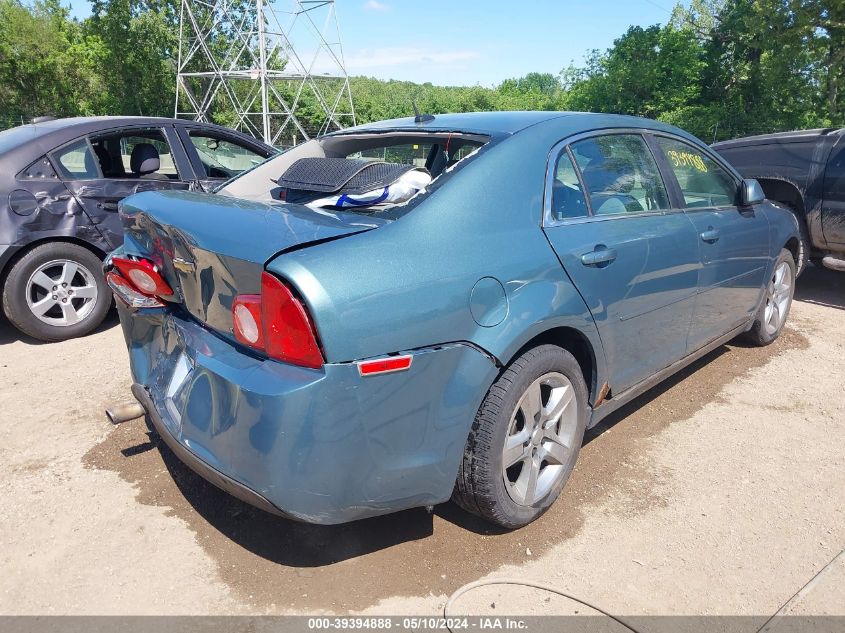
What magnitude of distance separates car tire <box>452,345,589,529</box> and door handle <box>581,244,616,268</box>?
1.31 ft

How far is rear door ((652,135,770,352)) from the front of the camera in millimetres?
3646

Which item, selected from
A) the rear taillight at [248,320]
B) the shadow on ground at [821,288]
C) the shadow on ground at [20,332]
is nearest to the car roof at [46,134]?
the shadow on ground at [20,332]

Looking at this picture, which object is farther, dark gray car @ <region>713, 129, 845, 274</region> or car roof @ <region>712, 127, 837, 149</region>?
car roof @ <region>712, 127, 837, 149</region>

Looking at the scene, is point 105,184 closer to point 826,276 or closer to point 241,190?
point 241,190

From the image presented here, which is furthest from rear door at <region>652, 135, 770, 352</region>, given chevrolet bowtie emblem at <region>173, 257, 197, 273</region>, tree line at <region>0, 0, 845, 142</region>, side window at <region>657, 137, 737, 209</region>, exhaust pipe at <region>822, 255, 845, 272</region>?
tree line at <region>0, 0, 845, 142</region>

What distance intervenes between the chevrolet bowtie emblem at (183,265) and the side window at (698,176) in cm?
253

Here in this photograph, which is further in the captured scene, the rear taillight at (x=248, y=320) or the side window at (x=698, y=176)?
the side window at (x=698, y=176)

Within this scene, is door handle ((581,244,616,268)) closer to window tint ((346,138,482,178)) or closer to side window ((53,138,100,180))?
window tint ((346,138,482,178))

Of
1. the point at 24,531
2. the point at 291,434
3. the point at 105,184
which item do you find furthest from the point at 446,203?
the point at 105,184

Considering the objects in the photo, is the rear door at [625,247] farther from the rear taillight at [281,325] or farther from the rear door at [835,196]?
the rear door at [835,196]

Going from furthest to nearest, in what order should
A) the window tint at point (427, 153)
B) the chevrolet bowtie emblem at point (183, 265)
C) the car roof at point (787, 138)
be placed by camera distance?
1. the car roof at point (787, 138)
2. the window tint at point (427, 153)
3. the chevrolet bowtie emblem at point (183, 265)

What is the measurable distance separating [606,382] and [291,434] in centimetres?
162

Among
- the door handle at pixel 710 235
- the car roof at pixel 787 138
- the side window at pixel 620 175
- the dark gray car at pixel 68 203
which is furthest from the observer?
the car roof at pixel 787 138

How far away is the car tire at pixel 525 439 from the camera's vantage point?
8.12 ft
